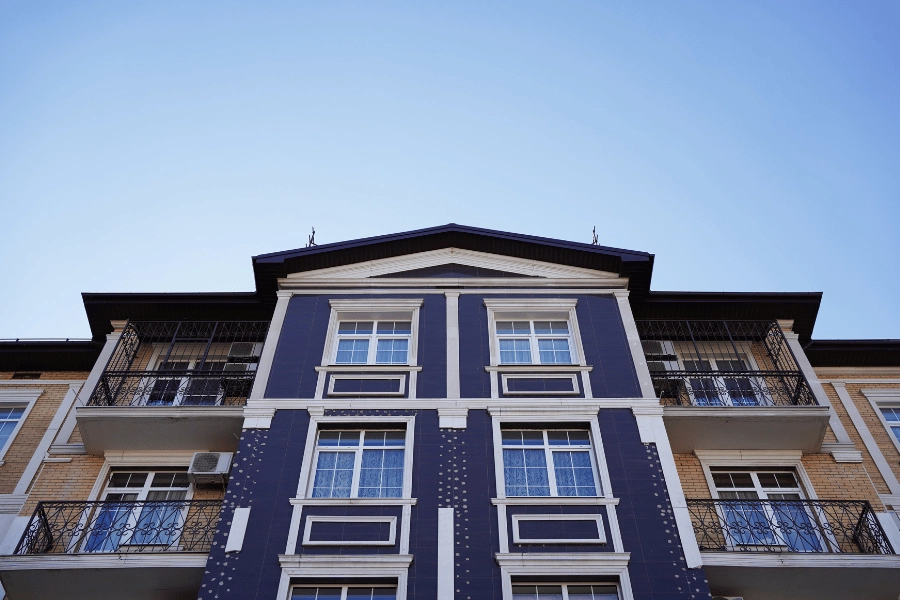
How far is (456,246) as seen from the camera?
59.5ft

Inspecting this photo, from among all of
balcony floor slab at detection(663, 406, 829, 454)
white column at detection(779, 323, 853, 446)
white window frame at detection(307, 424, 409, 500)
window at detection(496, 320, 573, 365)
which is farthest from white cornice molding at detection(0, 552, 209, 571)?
white column at detection(779, 323, 853, 446)

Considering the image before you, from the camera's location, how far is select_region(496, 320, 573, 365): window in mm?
16016

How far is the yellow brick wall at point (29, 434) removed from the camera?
15.9 m

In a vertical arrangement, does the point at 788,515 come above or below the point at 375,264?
below

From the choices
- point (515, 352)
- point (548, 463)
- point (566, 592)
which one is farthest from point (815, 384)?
point (566, 592)

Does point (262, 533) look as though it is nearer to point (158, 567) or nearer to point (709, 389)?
point (158, 567)

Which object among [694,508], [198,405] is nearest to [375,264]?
[198,405]

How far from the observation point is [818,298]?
17953mm

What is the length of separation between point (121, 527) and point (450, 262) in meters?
8.22

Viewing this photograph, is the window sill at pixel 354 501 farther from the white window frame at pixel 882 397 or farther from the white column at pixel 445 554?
the white window frame at pixel 882 397

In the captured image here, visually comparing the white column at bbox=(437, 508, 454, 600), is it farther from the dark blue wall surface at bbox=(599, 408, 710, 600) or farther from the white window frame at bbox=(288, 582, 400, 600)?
the dark blue wall surface at bbox=(599, 408, 710, 600)

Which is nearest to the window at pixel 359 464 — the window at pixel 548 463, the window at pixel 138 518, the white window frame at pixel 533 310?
the window at pixel 548 463

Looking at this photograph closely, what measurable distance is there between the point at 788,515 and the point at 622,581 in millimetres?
3630

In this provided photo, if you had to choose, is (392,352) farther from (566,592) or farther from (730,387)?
(730,387)
